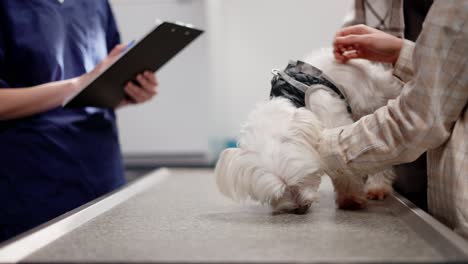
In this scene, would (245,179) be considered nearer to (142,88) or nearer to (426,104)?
(426,104)

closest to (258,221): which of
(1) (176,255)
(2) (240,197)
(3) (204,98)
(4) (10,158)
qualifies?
(2) (240,197)

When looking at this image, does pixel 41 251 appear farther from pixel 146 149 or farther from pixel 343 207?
pixel 146 149

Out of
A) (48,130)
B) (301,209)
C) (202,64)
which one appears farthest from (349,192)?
(202,64)

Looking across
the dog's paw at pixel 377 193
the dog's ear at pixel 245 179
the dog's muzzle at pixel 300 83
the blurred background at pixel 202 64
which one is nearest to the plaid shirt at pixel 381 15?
the dog's muzzle at pixel 300 83

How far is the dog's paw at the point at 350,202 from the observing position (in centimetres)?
126

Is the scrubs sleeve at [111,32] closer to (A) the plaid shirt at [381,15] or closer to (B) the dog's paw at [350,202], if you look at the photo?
(A) the plaid shirt at [381,15]

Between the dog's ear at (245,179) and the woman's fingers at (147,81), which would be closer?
the dog's ear at (245,179)

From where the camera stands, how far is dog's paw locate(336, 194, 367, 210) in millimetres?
1262

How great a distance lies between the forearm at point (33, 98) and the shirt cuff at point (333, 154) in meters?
0.75

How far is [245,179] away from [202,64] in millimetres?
2032

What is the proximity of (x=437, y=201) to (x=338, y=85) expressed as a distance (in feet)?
1.50

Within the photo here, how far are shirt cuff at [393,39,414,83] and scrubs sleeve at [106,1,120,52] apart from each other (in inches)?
43.7

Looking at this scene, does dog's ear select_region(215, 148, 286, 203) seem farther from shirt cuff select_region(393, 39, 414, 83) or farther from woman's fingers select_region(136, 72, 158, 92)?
woman's fingers select_region(136, 72, 158, 92)

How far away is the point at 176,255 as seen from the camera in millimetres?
823
